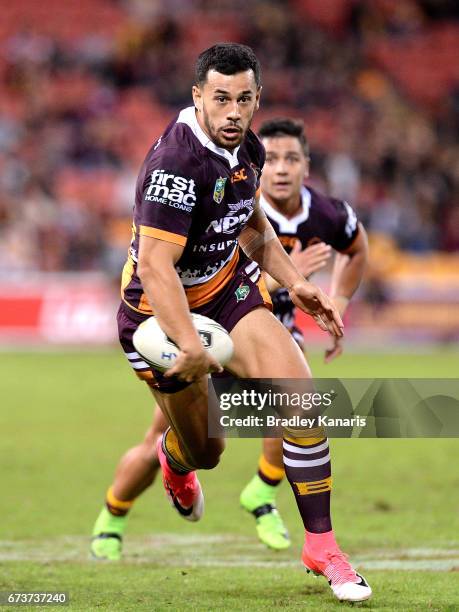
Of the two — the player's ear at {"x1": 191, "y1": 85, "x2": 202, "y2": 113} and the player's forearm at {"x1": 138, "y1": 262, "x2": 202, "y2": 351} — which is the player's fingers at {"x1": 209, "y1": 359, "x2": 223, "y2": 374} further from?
the player's ear at {"x1": 191, "y1": 85, "x2": 202, "y2": 113}

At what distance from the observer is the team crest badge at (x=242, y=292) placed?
5625mm

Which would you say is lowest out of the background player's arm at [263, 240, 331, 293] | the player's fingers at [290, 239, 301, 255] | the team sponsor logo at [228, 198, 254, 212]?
the player's fingers at [290, 239, 301, 255]

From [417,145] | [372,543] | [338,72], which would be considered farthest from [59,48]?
[372,543]

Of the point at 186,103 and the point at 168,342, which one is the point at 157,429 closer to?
the point at 168,342

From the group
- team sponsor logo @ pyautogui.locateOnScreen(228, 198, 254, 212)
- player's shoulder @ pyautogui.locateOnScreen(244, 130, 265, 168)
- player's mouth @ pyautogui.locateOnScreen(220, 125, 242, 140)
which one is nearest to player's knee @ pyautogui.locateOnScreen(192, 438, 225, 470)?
team sponsor logo @ pyautogui.locateOnScreen(228, 198, 254, 212)

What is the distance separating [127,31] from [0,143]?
434 cm

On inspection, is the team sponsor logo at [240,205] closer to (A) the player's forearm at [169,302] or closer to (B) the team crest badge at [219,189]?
(B) the team crest badge at [219,189]

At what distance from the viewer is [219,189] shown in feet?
17.2

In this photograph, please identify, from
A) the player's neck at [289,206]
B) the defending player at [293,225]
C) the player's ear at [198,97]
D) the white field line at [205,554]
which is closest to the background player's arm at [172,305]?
the player's ear at [198,97]

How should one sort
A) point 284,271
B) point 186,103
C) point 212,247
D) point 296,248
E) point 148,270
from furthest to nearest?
point 186,103, point 296,248, point 284,271, point 212,247, point 148,270

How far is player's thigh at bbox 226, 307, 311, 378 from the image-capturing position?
5293 mm

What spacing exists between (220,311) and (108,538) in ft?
5.74

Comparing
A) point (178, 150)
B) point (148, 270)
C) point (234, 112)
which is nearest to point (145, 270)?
point (148, 270)

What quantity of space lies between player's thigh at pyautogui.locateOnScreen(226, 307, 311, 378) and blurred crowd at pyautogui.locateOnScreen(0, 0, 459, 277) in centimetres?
1484
